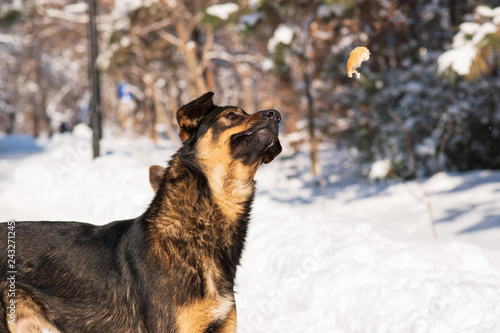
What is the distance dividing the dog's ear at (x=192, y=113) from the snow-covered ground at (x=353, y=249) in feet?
8.73

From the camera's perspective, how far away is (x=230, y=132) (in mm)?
3398

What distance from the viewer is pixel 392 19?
1502 centimetres

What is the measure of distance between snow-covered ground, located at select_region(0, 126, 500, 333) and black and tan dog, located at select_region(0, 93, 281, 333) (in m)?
2.24

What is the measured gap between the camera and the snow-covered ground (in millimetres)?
5020

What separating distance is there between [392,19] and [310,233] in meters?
9.45

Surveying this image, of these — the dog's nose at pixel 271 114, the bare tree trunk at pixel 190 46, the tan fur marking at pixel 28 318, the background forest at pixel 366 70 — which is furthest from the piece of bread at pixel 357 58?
the bare tree trunk at pixel 190 46

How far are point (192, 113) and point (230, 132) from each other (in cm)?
30

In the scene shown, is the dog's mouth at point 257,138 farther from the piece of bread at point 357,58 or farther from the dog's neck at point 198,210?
the piece of bread at point 357,58

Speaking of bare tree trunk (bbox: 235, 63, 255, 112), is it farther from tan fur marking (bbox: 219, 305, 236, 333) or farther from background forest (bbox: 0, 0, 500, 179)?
tan fur marking (bbox: 219, 305, 236, 333)

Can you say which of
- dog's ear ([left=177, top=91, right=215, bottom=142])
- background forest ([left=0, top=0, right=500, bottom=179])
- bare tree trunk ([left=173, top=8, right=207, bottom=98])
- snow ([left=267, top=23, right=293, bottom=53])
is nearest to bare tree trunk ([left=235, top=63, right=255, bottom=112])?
background forest ([left=0, top=0, right=500, bottom=179])

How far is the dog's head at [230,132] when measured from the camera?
3.37 m

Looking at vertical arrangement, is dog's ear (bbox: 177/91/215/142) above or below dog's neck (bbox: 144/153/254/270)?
above

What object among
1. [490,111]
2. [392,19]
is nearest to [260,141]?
[490,111]

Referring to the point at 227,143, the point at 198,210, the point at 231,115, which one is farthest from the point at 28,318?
the point at 231,115
